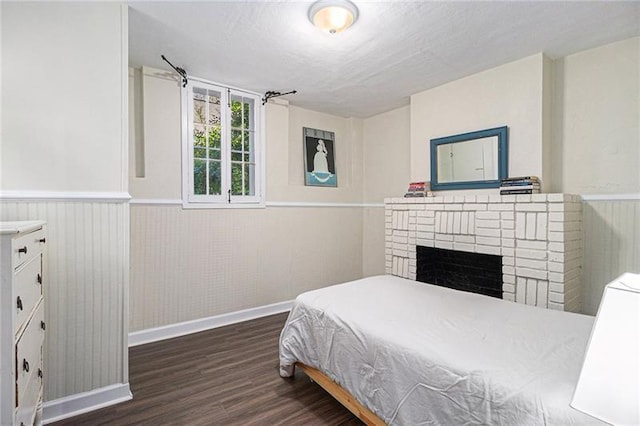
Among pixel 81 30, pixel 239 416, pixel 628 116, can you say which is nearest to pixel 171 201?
pixel 81 30

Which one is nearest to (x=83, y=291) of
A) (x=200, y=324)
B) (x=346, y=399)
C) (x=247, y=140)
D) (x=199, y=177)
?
(x=200, y=324)

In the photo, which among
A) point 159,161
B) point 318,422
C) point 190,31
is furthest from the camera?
point 159,161

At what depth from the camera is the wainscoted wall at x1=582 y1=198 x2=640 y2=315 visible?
2.27 metres

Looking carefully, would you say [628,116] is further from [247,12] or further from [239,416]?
[239,416]

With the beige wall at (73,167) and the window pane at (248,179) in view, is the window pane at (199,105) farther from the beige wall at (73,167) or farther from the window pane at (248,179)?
the beige wall at (73,167)

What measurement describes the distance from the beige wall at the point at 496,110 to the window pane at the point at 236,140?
200 centimetres

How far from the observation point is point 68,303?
1.74 meters

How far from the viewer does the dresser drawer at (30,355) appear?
1130 mm

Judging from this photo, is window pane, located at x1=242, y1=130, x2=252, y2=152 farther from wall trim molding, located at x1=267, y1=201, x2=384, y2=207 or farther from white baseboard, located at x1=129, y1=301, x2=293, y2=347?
white baseboard, located at x1=129, y1=301, x2=293, y2=347

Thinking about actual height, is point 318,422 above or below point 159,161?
below

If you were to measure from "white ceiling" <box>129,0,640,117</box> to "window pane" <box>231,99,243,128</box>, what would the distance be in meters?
0.29

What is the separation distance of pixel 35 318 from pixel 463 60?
3413 millimetres

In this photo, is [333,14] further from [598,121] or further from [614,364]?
[598,121]

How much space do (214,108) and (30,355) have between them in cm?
256
